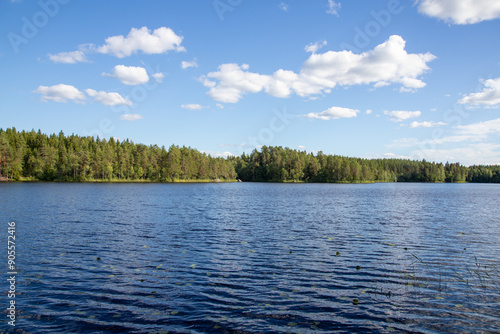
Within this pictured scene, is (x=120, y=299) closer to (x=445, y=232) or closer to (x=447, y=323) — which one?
(x=447, y=323)

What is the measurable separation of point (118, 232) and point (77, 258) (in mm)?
10928

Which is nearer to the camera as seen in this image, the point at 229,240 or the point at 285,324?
the point at 285,324

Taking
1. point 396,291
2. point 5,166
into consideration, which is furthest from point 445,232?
point 5,166

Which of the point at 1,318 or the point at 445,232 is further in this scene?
the point at 445,232

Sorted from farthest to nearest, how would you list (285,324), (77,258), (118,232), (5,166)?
(5,166), (118,232), (77,258), (285,324)

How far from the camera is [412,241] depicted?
3206cm

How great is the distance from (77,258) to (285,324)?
17866mm

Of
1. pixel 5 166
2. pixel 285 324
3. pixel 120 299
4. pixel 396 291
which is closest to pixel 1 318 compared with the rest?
pixel 120 299

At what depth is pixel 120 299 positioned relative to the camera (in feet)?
53.9

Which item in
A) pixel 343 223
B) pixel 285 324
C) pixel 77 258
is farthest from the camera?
pixel 343 223

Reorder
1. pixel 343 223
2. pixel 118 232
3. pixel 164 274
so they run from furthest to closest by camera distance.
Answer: pixel 343 223
pixel 118 232
pixel 164 274

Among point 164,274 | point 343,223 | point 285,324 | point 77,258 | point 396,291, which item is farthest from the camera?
point 343,223

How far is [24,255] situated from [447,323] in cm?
2790

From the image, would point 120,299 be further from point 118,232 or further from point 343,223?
point 343,223
